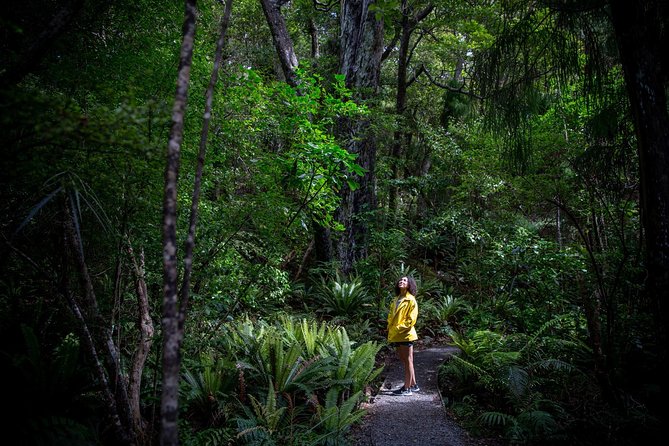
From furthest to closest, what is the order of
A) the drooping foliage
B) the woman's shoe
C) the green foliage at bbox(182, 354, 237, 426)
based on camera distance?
the woman's shoe
the green foliage at bbox(182, 354, 237, 426)
the drooping foliage

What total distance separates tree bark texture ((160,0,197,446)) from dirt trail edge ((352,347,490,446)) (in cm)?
302

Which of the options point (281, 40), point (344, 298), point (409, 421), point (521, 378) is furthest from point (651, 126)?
point (281, 40)

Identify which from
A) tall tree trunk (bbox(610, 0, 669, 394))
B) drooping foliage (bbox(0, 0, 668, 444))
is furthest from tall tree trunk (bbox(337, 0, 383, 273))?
tall tree trunk (bbox(610, 0, 669, 394))

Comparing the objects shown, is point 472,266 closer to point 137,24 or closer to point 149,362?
point 149,362

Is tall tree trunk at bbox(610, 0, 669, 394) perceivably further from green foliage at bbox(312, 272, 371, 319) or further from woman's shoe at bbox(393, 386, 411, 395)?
green foliage at bbox(312, 272, 371, 319)

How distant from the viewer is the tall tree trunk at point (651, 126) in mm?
3082

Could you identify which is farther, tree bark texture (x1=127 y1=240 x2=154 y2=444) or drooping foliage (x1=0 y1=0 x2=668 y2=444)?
tree bark texture (x1=127 y1=240 x2=154 y2=444)

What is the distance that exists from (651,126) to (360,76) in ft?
21.2

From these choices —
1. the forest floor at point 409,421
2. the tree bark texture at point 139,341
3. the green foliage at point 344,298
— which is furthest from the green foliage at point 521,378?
the tree bark texture at point 139,341

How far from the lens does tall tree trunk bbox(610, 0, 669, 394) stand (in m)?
3.08

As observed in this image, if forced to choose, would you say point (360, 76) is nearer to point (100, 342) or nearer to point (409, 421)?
point (409, 421)

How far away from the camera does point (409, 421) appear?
14.4 feet

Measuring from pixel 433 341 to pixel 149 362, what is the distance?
5982mm

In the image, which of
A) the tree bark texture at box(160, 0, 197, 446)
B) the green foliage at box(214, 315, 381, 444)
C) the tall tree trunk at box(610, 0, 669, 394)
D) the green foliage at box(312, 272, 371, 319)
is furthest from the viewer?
the green foliage at box(312, 272, 371, 319)
